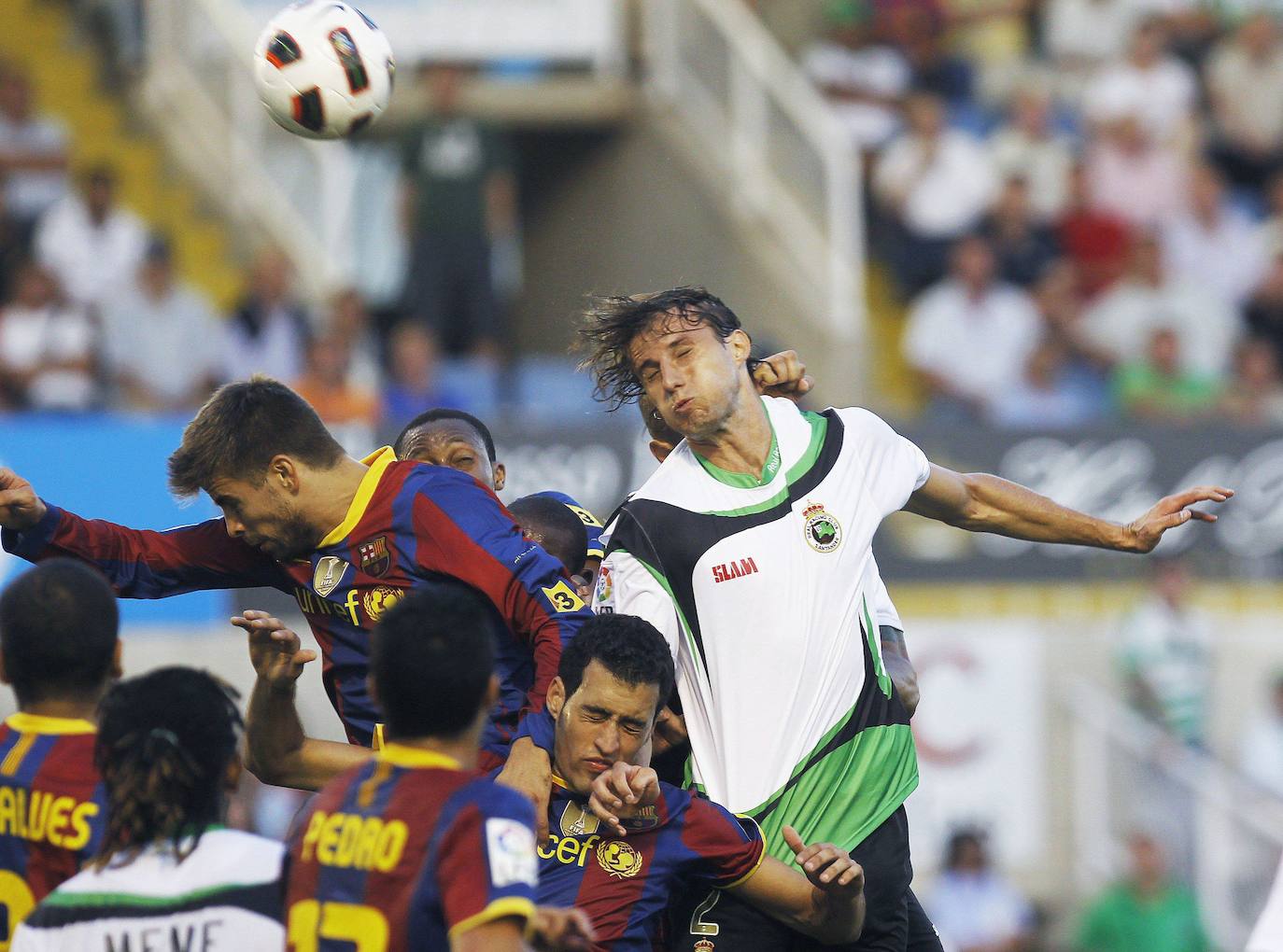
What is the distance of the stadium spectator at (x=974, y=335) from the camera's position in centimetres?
1547

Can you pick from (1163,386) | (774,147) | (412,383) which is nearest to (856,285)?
(774,147)

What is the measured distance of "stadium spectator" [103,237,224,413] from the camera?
13430 millimetres

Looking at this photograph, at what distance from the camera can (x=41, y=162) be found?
15211 mm

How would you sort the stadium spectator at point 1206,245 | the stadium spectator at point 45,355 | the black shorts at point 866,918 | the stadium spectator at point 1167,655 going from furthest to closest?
the stadium spectator at point 1206,245 < the stadium spectator at point 1167,655 < the stadium spectator at point 45,355 < the black shorts at point 866,918

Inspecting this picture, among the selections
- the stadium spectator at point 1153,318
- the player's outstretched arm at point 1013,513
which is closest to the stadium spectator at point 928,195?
the stadium spectator at point 1153,318

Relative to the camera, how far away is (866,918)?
18.4 ft

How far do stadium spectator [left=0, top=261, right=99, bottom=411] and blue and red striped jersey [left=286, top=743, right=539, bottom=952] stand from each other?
9.21m

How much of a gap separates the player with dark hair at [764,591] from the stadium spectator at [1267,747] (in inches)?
320

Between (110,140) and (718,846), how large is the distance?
12.8 m

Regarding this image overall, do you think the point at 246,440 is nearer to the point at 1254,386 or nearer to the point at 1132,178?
the point at 1254,386

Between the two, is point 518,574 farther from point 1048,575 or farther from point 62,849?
point 1048,575

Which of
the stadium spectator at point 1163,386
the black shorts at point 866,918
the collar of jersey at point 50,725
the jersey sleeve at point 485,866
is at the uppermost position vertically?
the stadium spectator at point 1163,386

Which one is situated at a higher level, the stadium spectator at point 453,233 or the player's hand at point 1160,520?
the stadium spectator at point 453,233

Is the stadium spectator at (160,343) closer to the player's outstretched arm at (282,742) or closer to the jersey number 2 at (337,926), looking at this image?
the player's outstretched arm at (282,742)
